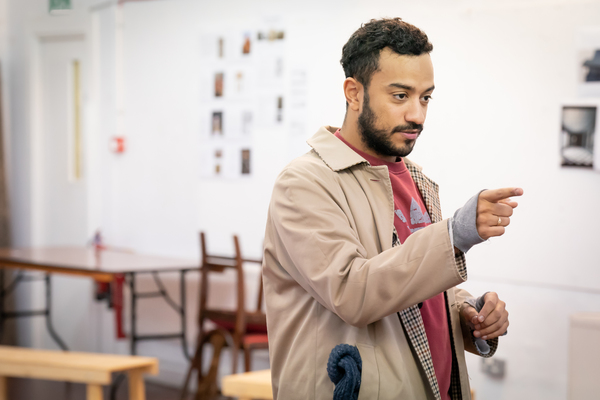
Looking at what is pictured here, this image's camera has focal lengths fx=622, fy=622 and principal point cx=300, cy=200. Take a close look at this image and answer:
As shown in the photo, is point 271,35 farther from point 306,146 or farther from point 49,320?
point 49,320

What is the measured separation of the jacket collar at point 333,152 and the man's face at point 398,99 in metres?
0.06

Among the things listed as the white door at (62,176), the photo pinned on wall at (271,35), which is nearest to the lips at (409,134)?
the photo pinned on wall at (271,35)

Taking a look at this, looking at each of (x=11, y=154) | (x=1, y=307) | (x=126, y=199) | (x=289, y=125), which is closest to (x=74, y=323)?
(x=1, y=307)

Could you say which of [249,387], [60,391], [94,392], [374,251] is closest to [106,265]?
[60,391]

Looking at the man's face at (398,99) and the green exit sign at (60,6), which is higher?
the green exit sign at (60,6)

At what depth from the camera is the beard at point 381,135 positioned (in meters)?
1.17

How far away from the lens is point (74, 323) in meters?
4.83

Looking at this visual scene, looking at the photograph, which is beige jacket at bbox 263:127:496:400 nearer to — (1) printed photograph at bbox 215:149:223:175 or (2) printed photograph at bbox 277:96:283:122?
(2) printed photograph at bbox 277:96:283:122

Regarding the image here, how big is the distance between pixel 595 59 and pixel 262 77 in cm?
198

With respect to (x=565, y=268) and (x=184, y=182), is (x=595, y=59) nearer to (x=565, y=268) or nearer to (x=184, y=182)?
(x=565, y=268)

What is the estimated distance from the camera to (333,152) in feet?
3.95

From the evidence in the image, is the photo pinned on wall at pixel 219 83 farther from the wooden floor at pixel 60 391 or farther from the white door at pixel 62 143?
the wooden floor at pixel 60 391

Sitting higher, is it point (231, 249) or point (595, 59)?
point (595, 59)

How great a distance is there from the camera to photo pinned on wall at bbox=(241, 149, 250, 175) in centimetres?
400
